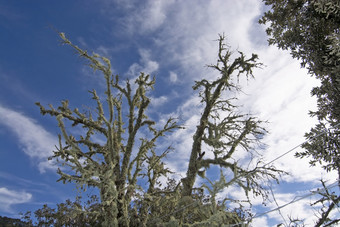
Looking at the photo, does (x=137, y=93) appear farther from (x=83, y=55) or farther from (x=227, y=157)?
(x=227, y=157)

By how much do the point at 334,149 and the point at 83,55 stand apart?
34.7 feet

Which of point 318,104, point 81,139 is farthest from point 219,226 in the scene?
point 318,104

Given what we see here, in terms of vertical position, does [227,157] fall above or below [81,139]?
below

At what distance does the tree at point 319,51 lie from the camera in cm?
1023

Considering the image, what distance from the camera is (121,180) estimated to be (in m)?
8.70

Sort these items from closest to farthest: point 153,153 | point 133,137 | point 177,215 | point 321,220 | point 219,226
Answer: point 321,220, point 219,226, point 177,215, point 133,137, point 153,153

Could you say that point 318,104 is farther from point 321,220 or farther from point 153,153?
point 321,220

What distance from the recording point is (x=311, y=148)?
1077 cm

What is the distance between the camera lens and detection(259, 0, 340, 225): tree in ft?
33.6

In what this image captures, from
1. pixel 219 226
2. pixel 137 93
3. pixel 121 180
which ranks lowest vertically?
pixel 219 226

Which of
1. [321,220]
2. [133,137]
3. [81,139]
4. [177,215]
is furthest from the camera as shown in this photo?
[81,139]

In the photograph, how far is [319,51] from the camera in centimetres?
1088

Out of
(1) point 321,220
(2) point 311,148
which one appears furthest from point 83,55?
(2) point 311,148

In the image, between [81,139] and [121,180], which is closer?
[121,180]
